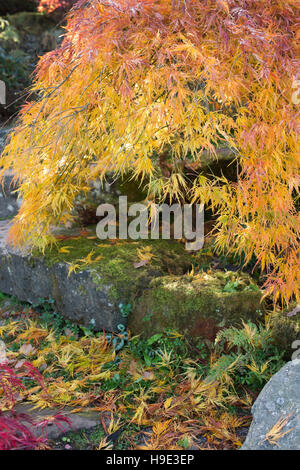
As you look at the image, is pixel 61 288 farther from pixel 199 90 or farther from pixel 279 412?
pixel 279 412

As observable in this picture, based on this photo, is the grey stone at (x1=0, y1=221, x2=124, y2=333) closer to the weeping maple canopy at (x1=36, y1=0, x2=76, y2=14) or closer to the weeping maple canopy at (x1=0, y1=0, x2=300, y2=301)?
the weeping maple canopy at (x1=0, y1=0, x2=300, y2=301)

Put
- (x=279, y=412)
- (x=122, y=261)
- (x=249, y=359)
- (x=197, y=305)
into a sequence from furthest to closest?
(x=122, y=261) → (x=197, y=305) → (x=249, y=359) → (x=279, y=412)

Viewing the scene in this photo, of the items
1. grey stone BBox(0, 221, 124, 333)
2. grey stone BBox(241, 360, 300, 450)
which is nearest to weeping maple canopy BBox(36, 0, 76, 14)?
grey stone BBox(0, 221, 124, 333)

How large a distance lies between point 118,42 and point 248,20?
65 centimetres

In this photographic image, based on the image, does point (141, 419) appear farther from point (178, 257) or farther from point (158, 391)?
point (178, 257)

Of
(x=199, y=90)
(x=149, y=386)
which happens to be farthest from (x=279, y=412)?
(x=199, y=90)

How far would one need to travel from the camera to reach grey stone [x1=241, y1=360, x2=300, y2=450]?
2.02 meters

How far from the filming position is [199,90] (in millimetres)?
2535

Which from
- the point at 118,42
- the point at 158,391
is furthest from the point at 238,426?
the point at 118,42

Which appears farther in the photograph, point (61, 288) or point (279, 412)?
point (61, 288)

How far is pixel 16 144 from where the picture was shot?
2883 mm

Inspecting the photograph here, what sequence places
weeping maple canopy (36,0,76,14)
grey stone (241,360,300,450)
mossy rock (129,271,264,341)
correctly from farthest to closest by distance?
weeping maple canopy (36,0,76,14)
mossy rock (129,271,264,341)
grey stone (241,360,300,450)

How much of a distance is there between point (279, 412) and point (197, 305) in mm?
874

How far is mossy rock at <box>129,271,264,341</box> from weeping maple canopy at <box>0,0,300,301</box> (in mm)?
275
